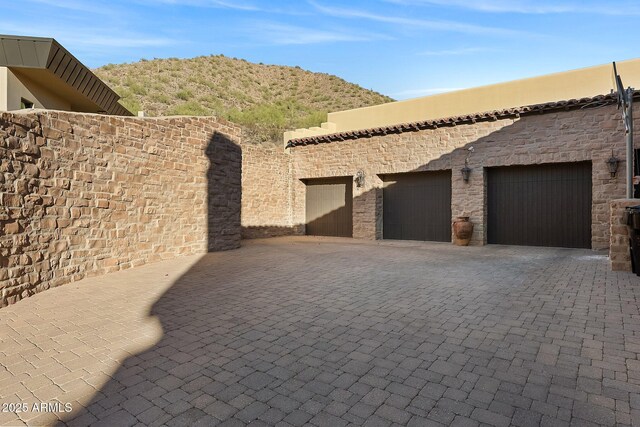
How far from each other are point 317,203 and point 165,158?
318 inches

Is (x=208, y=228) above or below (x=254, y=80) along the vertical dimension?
below

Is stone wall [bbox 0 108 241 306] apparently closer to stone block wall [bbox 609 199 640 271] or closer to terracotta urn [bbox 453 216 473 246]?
terracotta urn [bbox 453 216 473 246]

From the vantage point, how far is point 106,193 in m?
6.96

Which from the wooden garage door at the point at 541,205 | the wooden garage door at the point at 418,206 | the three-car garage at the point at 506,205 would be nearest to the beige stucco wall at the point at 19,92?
the three-car garage at the point at 506,205

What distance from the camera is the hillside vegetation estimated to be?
91.6 feet

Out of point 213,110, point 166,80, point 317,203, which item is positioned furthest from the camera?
point 166,80

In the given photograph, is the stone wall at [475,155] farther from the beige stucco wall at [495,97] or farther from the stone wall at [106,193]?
the stone wall at [106,193]

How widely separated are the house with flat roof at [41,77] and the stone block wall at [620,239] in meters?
12.4

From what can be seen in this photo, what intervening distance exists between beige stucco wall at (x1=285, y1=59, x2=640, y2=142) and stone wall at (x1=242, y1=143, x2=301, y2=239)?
137cm

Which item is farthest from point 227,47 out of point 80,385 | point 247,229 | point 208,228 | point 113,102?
point 80,385

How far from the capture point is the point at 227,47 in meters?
41.9

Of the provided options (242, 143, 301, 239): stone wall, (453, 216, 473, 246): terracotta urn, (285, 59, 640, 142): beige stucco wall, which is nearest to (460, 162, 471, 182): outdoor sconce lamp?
(453, 216, 473, 246): terracotta urn

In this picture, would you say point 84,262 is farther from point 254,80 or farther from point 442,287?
point 254,80

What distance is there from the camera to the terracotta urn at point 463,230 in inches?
441
